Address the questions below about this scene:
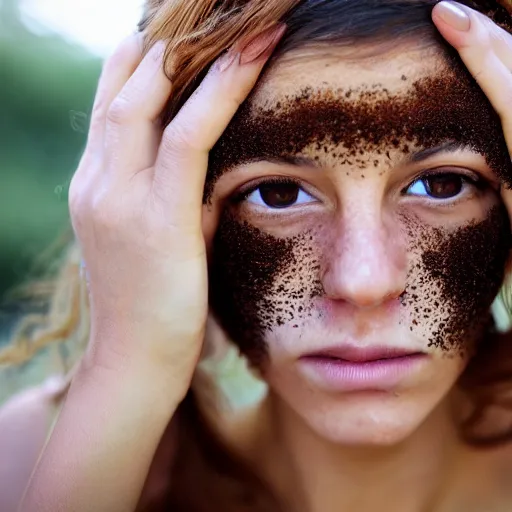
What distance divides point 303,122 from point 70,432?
0.49 m

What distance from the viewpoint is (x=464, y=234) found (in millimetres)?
821

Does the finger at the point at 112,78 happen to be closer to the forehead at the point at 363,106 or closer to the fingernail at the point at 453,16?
the forehead at the point at 363,106

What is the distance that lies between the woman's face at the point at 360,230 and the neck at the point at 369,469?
6.3 inches

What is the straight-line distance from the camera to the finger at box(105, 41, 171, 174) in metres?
0.84

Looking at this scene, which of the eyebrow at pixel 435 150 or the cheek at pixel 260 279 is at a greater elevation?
the eyebrow at pixel 435 150

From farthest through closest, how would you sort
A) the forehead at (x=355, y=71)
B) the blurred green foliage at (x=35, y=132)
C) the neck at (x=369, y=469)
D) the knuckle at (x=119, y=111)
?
the blurred green foliage at (x=35, y=132) < the neck at (x=369, y=469) < the knuckle at (x=119, y=111) < the forehead at (x=355, y=71)

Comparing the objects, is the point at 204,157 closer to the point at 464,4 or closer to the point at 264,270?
the point at 264,270

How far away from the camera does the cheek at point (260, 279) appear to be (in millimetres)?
815

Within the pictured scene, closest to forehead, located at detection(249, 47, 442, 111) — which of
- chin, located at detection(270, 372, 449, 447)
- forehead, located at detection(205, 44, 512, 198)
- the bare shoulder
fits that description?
forehead, located at detection(205, 44, 512, 198)

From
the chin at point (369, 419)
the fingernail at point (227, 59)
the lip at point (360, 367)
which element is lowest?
the chin at point (369, 419)

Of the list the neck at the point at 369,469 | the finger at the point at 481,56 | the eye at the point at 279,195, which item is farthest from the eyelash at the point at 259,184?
the neck at the point at 369,469

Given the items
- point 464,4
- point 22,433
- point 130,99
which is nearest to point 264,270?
point 130,99

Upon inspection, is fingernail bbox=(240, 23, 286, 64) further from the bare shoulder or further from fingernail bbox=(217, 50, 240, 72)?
the bare shoulder

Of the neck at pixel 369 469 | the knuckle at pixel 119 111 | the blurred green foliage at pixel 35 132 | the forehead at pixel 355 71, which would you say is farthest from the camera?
the blurred green foliage at pixel 35 132
